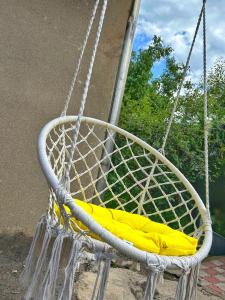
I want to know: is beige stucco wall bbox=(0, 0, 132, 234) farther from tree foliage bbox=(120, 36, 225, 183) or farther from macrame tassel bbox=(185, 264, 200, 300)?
macrame tassel bbox=(185, 264, 200, 300)

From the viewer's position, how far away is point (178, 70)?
19.5ft

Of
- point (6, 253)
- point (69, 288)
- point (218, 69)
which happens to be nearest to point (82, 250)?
point (69, 288)

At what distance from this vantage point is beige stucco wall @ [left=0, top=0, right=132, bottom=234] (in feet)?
8.96

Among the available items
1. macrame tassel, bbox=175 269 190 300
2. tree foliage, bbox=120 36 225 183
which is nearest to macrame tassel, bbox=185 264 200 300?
macrame tassel, bbox=175 269 190 300

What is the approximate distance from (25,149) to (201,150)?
62.6 inches

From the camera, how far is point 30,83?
280 centimetres

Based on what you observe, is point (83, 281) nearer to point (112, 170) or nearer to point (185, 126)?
point (112, 170)

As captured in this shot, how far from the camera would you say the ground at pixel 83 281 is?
238 centimetres

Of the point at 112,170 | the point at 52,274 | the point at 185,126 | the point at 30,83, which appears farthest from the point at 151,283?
the point at 185,126

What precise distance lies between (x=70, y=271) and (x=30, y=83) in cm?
165

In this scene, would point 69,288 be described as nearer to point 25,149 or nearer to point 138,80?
point 25,149

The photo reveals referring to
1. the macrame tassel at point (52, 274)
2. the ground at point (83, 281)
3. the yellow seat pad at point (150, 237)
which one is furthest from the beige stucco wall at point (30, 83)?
the macrame tassel at point (52, 274)

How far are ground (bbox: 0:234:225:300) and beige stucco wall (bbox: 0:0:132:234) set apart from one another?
0.12 m

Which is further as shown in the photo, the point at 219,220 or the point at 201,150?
the point at 219,220
